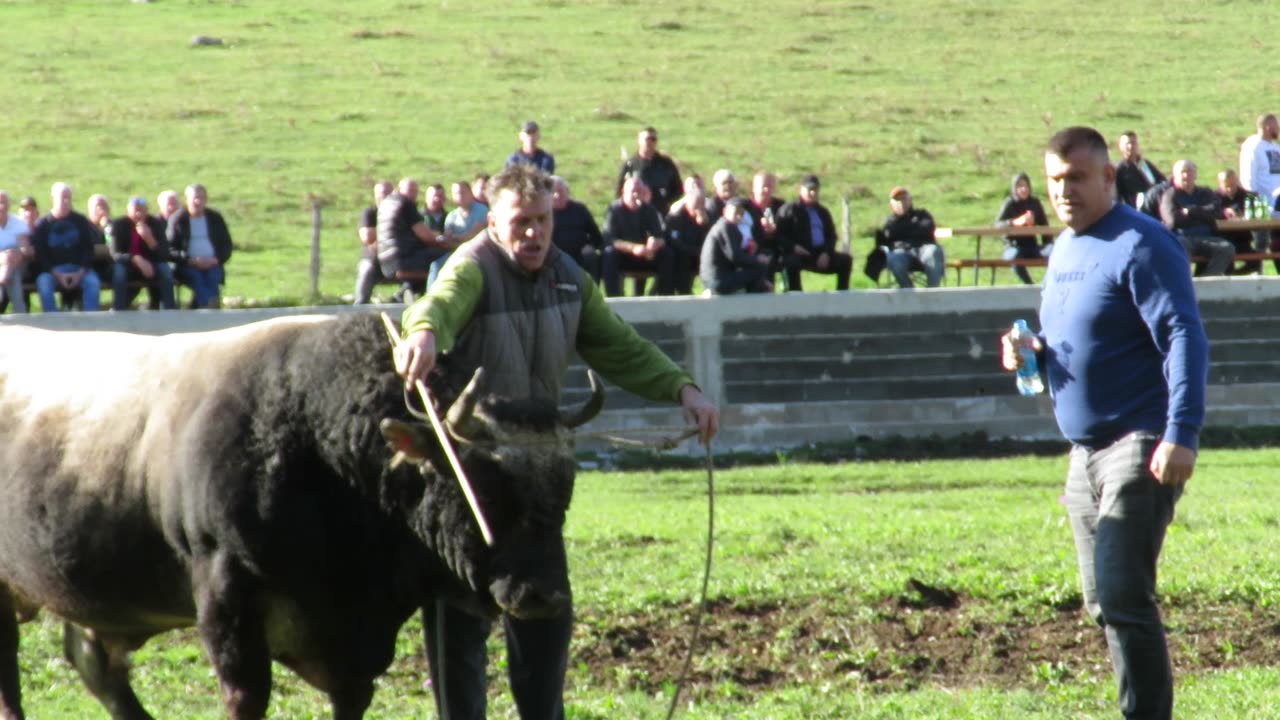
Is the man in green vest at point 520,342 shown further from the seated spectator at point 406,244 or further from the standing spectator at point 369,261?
the standing spectator at point 369,261

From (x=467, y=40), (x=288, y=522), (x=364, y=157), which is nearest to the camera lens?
(x=288, y=522)

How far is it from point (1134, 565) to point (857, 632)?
3107mm

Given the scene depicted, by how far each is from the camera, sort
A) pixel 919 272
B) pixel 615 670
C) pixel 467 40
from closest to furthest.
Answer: pixel 615 670, pixel 919 272, pixel 467 40

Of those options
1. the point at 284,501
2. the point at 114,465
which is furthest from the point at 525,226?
the point at 114,465

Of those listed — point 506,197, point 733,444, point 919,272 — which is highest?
point 506,197

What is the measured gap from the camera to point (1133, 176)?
23.5 metres

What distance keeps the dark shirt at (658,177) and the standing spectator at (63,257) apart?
614 centimetres

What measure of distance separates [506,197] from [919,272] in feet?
53.8

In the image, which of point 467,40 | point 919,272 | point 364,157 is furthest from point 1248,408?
point 467,40

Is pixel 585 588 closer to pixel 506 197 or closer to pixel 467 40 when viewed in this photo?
pixel 506 197

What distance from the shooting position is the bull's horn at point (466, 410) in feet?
19.1

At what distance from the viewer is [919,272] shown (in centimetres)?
2233

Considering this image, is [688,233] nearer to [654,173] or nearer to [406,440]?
[654,173]

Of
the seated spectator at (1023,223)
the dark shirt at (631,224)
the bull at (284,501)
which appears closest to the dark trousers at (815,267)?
the dark shirt at (631,224)
